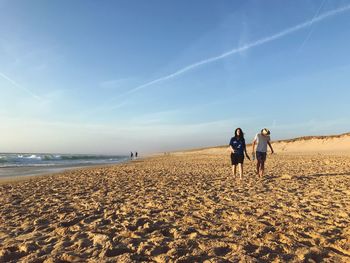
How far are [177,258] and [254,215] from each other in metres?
2.54

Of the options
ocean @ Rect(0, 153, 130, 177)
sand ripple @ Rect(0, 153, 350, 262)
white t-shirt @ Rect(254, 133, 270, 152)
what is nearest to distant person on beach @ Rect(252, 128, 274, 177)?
white t-shirt @ Rect(254, 133, 270, 152)

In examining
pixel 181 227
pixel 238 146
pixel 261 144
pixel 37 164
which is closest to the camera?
pixel 181 227

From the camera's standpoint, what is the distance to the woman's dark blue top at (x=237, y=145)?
1141 centimetres

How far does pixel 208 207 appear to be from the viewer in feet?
22.0

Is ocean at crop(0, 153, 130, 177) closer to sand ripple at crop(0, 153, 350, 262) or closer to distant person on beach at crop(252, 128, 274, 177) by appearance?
sand ripple at crop(0, 153, 350, 262)

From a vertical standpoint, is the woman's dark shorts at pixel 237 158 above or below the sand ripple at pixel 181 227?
above

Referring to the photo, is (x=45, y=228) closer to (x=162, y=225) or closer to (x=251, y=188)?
(x=162, y=225)

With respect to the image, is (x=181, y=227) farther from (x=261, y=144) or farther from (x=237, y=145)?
(x=261, y=144)

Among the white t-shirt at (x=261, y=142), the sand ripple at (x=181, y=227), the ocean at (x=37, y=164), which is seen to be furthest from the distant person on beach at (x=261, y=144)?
the ocean at (x=37, y=164)

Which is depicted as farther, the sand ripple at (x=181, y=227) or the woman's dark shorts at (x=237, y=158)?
the woman's dark shorts at (x=237, y=158)

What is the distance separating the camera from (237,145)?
11.5 metres

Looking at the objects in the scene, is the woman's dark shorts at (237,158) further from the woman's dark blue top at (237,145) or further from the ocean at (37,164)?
the ocean at (37,164)

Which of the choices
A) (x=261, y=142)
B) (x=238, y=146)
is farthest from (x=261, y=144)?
(x=238, y=146)

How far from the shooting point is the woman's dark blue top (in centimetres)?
1141
